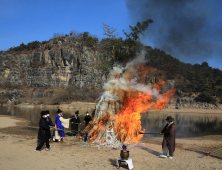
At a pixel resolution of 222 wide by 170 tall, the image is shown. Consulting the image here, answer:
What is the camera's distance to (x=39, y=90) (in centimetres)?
5950

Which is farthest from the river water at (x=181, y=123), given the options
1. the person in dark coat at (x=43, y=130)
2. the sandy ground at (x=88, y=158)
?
the sandy ground at (x=88, y=158)

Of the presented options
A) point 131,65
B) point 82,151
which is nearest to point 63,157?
point 82,151

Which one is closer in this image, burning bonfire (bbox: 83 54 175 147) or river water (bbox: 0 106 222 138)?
burning bonfire (bbox: 83 54 175 147)

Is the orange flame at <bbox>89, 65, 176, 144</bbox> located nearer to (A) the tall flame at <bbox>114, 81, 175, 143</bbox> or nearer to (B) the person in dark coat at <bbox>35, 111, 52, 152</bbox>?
(A) the tall flame at <bbox>114, 81, 175, 143</bbox>

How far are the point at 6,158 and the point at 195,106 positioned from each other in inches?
1929

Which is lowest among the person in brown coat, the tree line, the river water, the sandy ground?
the river water

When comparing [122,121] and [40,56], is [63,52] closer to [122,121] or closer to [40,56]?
[40,56]

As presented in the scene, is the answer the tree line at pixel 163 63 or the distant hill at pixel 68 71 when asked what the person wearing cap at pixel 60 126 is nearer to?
the tree line at pixel 163 63

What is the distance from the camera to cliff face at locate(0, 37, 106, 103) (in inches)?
2438

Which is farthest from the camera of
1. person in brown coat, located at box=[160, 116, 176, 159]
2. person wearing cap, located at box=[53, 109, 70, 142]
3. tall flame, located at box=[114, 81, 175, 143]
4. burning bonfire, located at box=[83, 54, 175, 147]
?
person wearing cap, located at box=[53, 109, 70, 142]

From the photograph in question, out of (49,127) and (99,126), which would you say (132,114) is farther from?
(49,127)

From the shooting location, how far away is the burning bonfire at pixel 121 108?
9555mm

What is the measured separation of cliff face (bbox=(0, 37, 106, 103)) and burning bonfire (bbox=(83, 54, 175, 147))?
50.0 m

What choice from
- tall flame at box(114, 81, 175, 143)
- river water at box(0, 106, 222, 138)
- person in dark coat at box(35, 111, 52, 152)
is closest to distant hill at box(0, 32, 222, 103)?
river water at box(0, 106, 222, 138)
